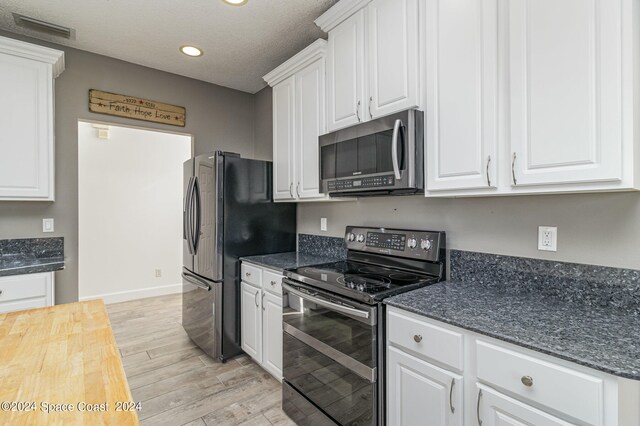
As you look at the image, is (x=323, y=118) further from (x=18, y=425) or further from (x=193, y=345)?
(x=193, y=345)

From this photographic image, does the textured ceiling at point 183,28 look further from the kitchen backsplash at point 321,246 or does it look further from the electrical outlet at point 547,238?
the electrical outlet at point 547,238

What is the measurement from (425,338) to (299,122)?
73.1 inches

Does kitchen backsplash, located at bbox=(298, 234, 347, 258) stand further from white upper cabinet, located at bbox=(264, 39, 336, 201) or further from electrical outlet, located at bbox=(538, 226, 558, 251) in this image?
electrical outlet, located at bbox=(538, 226, 558, 251)

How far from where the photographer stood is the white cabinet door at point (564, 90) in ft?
3.69

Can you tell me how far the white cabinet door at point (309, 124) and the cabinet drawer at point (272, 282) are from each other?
65 cm

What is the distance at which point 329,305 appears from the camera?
175cm

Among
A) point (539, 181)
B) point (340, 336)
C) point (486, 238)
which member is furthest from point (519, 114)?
point (340, 336)

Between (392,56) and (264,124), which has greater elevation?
(264,124)

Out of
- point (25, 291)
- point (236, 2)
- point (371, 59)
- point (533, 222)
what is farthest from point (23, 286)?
point (533, 222)

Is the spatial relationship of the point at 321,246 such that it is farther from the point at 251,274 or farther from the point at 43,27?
the point at 43,27

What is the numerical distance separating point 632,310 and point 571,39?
106 cm

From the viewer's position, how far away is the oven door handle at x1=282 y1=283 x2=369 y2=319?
156cm

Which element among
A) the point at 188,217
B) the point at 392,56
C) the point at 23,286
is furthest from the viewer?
the point at 188,217

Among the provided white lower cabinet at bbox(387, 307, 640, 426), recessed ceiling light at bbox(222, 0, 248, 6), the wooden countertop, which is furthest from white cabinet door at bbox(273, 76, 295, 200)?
the wooden countertop
